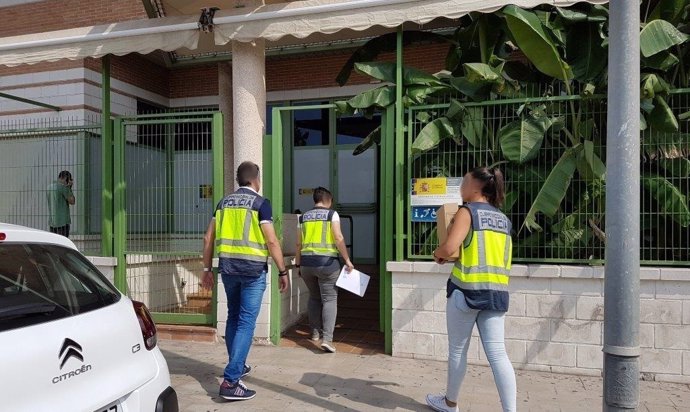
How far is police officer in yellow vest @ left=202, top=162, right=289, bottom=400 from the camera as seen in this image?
14.6 feet

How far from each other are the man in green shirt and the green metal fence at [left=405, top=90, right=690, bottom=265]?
461 centimetres

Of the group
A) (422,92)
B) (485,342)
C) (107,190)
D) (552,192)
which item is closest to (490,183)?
(485,342)

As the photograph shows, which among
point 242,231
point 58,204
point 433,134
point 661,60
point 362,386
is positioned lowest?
point 362,386

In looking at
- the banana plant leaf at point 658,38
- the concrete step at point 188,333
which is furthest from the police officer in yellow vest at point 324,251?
the banana plant leaf at point 658,38

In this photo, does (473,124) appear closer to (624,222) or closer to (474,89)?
(474,89)

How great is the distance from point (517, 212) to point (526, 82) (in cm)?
157

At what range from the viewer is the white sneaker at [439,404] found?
413cm

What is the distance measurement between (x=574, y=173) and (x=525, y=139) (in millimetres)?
655

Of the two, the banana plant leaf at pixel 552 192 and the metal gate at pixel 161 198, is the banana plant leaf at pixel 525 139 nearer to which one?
the banana plant leaf at pixel 552 192

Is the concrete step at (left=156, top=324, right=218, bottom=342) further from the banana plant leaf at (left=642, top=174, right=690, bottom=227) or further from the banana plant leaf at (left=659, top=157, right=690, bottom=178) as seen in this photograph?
the banana plant leaf at (left=659, top=157, right=690, bottom=178)

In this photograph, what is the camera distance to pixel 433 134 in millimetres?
5680

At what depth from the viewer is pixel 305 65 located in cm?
1030

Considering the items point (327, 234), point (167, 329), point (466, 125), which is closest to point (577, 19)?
point (466, 125)

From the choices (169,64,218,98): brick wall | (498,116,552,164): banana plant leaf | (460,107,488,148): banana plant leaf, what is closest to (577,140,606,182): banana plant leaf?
(498,116,552,164): banana plant leaf
